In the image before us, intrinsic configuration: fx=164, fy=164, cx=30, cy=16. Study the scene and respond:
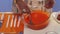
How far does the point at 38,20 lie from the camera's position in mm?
805

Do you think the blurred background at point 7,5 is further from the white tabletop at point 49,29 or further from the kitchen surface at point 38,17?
the white tabletop at point 49,29

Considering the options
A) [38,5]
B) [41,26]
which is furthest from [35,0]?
[41,26]

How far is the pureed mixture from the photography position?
2.61 ft

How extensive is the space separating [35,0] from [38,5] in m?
0.03

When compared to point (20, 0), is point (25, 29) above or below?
below

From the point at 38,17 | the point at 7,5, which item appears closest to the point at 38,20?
the point at 38,17

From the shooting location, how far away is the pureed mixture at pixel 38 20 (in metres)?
0.79

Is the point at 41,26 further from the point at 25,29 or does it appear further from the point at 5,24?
the point at 5,24

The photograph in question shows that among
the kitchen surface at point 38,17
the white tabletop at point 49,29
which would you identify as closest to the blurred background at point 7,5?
the kitchen surface at point 38,17

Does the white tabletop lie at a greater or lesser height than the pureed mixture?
lesser

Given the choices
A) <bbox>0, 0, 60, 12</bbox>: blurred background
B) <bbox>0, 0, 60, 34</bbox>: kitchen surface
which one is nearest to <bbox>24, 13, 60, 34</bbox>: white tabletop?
<bbox>0, 0, 60, 34</bbox>: kitchen surface

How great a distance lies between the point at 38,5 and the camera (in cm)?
86

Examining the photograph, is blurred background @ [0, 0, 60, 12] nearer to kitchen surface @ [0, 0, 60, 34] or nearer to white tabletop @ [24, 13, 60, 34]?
kitchen surface @ [0, 0, 60, 34]

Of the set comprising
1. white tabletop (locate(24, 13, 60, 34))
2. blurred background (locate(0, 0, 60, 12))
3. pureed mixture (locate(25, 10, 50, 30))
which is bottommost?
white tabletop (locate(24, 13, 60, 34))
